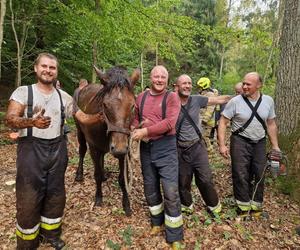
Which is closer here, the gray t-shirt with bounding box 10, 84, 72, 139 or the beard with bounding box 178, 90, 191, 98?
the gray t-shirt with bounding box 10, 84, 72, 139

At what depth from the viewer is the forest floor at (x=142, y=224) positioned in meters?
3.98

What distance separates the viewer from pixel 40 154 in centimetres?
338

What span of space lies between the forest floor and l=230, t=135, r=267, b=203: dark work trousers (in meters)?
0.43

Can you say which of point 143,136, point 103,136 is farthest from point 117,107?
point 103,136

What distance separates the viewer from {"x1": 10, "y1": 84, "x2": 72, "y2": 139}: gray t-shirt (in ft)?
10.7

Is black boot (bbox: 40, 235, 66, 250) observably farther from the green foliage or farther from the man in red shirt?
the green foliage

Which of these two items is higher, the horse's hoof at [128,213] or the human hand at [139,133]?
the human hand at [139,133]

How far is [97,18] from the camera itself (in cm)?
928

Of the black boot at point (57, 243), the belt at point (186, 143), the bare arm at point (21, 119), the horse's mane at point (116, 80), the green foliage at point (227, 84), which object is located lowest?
the black boot at point (57, 243)

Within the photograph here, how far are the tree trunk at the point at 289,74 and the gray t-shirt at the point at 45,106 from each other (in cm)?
421

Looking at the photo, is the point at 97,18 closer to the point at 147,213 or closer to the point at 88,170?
the point at 88,170

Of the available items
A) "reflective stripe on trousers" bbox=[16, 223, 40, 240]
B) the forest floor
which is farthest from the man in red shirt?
"reflective stripe on trousers" bbox=[16, 223, 40, 240]

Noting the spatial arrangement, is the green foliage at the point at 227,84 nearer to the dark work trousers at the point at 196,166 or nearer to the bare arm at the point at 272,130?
the bare arm at the point at 272,130

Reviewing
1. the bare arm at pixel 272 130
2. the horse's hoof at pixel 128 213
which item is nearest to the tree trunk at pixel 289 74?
the bare arm at pixel 272 130
